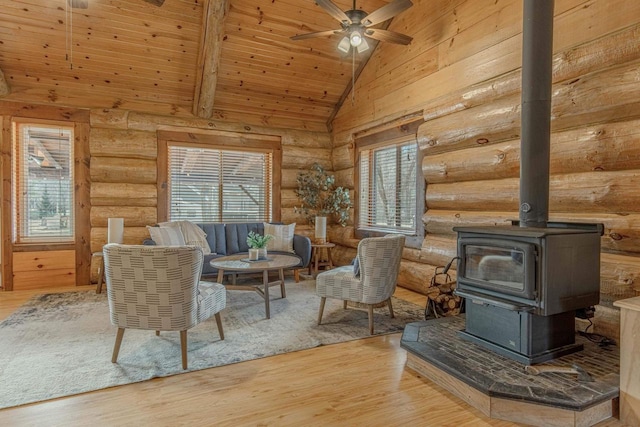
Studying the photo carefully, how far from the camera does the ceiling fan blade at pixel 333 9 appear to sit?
3.52 m

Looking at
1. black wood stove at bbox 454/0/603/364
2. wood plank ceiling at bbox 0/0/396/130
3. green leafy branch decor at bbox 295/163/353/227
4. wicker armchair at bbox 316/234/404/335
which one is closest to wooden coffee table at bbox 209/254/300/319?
wicker armchair at bbox 316/234/404/335

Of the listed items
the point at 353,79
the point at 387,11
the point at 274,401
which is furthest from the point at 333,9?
the point at 274,401

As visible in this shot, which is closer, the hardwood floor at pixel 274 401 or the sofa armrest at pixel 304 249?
the hardwood floor at pixel 274 401

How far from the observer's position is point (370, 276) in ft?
11.2

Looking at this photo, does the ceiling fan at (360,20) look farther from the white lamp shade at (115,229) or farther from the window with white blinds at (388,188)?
the white lamp shade at (115,229)

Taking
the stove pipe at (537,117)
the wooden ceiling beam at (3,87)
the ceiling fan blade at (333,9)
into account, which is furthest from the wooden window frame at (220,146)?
the stove pipe at (537,117)

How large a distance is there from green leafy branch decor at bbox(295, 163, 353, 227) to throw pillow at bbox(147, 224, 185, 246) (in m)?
2.28

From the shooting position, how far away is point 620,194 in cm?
286

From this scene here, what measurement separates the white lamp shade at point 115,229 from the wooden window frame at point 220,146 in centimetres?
77

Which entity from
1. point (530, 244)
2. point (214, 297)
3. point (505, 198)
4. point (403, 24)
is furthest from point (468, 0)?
point (214, 297)

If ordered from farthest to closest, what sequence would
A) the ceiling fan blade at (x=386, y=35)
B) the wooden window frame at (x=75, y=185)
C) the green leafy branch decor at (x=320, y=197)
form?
the green leafy branch decor at (x=320, y=197) < the wooden window frame at (x=75, y=185) < the ceiling fan blade at (x=386, y=35)

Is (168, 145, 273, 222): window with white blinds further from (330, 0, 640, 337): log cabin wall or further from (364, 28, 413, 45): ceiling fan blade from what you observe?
(364, 28, 413, 45): ceiling fan blade

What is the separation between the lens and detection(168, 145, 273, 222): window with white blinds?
6.16 meters

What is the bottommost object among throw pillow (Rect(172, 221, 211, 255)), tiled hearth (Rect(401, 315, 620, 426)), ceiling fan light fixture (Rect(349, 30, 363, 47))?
tiled hearth (Rect(401, 315, 620, 426))
